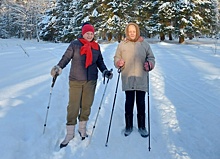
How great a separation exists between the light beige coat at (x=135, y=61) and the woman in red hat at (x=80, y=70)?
1.40 feet

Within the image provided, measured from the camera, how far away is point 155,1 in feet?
82.0

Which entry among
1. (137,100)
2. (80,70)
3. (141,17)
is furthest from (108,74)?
(141,17)

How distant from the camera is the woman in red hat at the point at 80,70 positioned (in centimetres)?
410

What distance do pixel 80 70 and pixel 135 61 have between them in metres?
1.01

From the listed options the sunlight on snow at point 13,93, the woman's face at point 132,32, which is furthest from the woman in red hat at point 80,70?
the sunlight on snow at point 13,93

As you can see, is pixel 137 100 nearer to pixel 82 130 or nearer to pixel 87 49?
pixel 82 130

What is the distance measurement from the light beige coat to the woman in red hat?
0.43m

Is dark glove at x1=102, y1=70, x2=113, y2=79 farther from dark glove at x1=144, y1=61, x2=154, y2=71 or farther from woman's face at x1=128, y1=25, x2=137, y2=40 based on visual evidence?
woman's face at x1=128, y1=25, x2=137, y2=40

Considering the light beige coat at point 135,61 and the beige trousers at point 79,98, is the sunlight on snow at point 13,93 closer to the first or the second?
the beige trousers at point 79,98

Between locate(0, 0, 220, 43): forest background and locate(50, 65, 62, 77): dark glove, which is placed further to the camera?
locate(0, 0, 220, 43): forest background

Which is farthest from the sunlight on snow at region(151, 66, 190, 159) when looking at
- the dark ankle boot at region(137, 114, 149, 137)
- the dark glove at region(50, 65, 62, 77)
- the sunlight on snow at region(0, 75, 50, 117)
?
the sunlight on snow at region(0, 75, 50, 117)

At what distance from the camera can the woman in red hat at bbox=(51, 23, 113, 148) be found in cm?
410

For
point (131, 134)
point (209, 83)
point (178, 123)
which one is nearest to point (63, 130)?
point (131, 134)

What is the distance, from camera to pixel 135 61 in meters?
4.45
